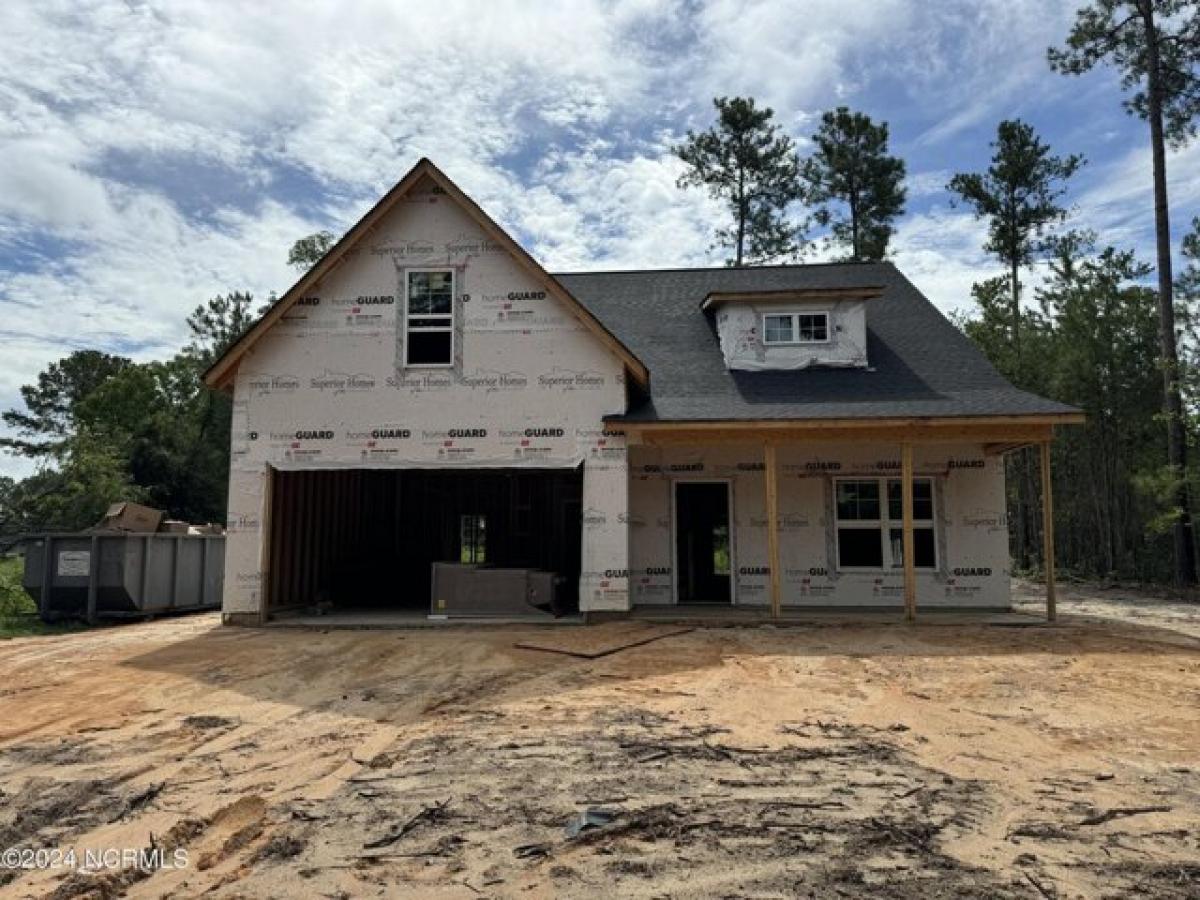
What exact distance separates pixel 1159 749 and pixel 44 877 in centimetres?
686

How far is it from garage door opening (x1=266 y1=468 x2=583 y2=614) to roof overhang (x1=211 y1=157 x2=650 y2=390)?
2274 mm

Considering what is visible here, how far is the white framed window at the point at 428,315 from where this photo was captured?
12.9m

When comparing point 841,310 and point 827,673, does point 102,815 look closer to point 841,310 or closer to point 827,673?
point 827,673

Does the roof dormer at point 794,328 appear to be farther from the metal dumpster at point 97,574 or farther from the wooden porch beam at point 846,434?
Result: the metal dumpster at point 97,574

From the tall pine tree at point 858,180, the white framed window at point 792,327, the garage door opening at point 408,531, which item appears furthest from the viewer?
the tall pine tree at point 858,180

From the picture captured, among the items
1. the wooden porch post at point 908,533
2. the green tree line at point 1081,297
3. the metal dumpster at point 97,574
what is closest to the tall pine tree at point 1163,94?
the green tree line at point 1081,297

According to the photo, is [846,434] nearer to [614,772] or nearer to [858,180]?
[614,772]

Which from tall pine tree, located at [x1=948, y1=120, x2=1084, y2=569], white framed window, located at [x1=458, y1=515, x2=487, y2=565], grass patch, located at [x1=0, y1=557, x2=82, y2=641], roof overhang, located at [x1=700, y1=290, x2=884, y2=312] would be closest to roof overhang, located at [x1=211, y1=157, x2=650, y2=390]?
roof overhang, located at [x1=700, y1=290, x2=884, y2=312]

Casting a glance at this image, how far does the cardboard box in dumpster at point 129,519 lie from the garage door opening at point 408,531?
2.74 m

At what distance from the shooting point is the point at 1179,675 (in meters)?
8.38

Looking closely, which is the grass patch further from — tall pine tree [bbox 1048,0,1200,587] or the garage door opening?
tall pine tree [bbox 1048,0,1200,587]

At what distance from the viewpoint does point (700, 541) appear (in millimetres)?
14867

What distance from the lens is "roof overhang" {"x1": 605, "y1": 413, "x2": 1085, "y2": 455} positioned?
11.6 meters

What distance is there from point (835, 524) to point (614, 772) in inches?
374
